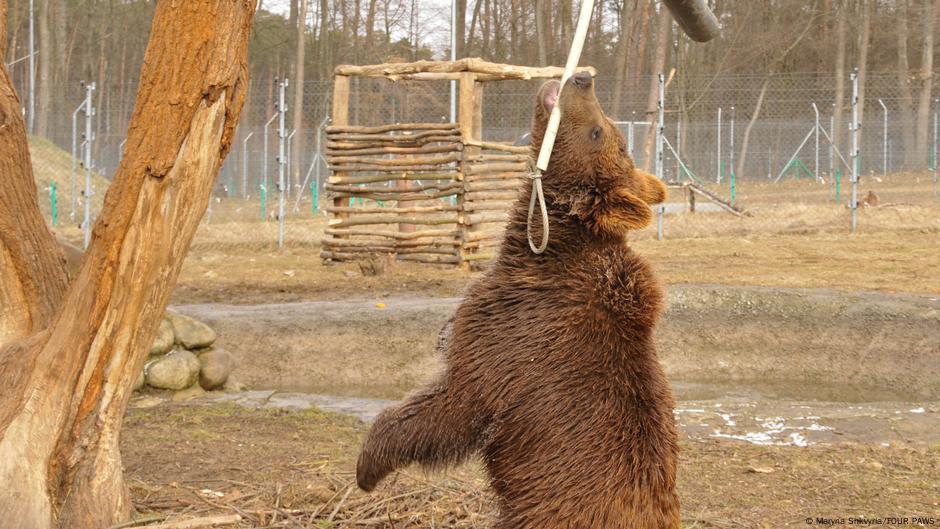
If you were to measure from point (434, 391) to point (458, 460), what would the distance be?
0.82 ft

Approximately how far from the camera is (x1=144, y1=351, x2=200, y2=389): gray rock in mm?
7473

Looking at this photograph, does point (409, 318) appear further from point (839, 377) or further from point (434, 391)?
point (434, 391)

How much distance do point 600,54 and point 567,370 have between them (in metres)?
34.9

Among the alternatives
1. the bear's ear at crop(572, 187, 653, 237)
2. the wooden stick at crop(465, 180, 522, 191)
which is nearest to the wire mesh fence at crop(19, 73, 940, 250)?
the wooden stick at crop(465, 180, 522, 191)

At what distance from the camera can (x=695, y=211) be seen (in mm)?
24078

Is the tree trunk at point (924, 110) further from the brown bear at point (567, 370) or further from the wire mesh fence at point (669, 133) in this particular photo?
the brown bear at point (567, 370)

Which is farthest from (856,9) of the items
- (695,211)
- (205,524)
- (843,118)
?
(205,524)

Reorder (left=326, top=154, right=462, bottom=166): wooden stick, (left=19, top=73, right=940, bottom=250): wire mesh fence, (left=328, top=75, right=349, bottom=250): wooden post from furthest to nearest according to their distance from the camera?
(left=19, top=73, right=940, bottom=250): wire mesh fence → (left=328, top=75, right=349, bottom=250): wooden post → (left=326, top=154, right=462, bottom=166): wooden stick

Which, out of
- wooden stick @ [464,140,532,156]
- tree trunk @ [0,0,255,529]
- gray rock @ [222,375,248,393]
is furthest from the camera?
wooden stick @ [464,140,532,156]

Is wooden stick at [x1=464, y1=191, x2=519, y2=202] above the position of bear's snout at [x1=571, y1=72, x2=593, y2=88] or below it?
below

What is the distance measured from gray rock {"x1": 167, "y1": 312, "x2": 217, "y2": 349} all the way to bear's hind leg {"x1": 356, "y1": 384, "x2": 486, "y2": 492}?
4408mm

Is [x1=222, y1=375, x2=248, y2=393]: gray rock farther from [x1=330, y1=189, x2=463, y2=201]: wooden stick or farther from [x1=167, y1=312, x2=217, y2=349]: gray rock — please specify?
[x1=330, y1=189, x2=463, y2=201]: wooden stick

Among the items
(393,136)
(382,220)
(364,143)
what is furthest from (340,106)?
(382,220)

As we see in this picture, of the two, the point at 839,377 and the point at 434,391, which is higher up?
the point at 434,391
